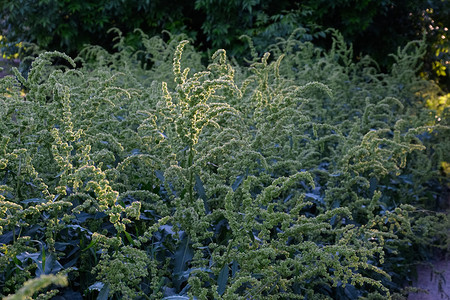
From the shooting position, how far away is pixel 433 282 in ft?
15.8

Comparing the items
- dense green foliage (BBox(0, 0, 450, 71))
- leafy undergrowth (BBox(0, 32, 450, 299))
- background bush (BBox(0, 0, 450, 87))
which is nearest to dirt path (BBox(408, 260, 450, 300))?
leafy undergrowth (BBox(0, 32, 450, 299))

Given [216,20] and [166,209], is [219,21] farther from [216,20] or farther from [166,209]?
[166,209]

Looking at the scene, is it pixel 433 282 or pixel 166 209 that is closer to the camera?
pixel 166 209

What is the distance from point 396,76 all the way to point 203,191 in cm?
501

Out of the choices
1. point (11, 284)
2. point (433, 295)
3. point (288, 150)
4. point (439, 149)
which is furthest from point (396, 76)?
point (11, 284)

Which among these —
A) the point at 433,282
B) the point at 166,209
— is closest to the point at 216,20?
the point at 433,282

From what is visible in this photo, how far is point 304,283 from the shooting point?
2781 millimetres

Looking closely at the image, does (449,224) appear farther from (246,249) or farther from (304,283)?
(246,249)

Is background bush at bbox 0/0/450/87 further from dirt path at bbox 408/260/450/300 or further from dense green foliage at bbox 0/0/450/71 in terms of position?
dirt path at bbox 408/260/450/300

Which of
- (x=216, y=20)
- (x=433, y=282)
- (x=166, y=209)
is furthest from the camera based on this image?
(x=216, y=20)

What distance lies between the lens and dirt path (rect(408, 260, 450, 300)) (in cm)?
446

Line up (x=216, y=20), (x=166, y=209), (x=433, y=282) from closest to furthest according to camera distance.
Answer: (x=166, y=209) → (x=433, y=282) → (x=216, y=20)

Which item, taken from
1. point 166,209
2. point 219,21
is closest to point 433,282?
point 166,209

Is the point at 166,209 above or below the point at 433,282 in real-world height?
above
